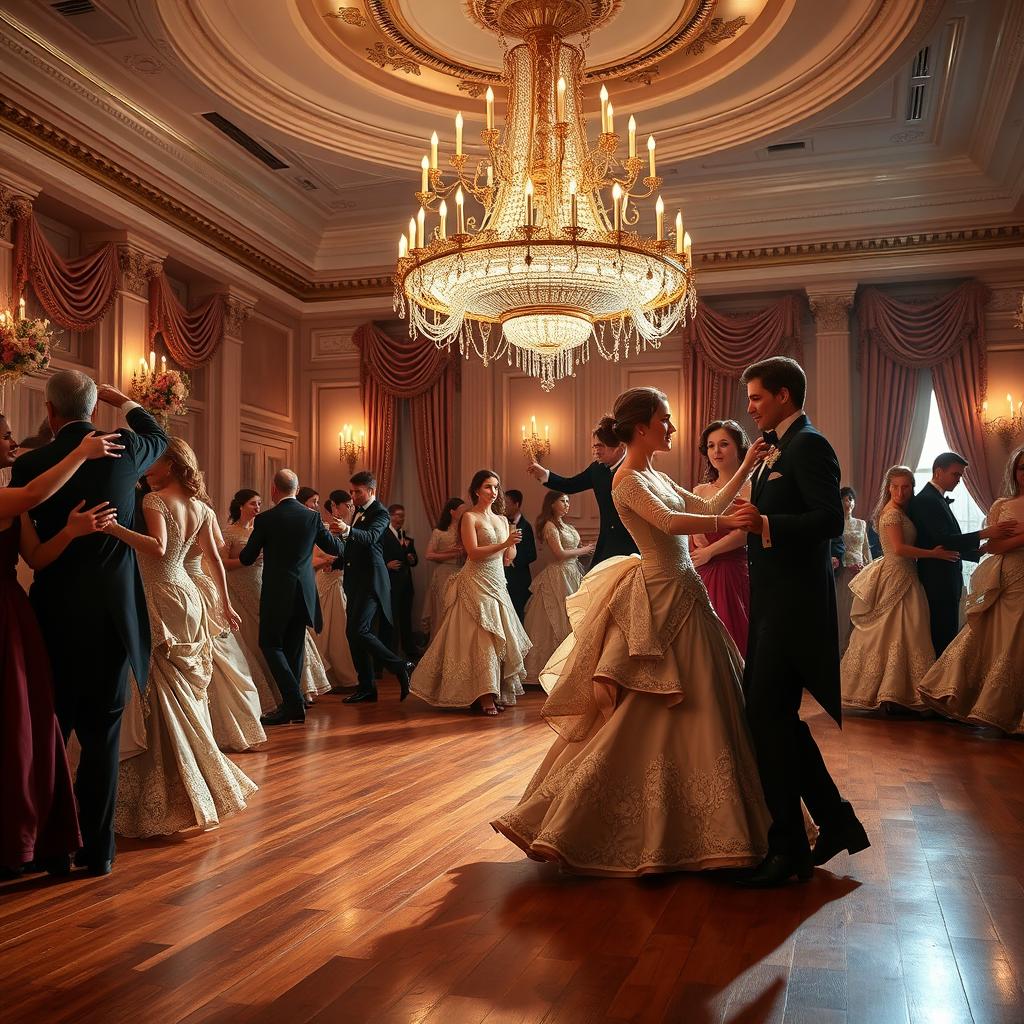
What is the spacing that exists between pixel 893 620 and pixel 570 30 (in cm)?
432

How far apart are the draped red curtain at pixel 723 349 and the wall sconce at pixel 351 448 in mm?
3430

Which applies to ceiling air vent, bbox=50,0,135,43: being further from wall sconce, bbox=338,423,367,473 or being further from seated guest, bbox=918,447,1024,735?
seated guest, bbox=918,447,1024,735

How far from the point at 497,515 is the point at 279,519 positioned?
1.57 m

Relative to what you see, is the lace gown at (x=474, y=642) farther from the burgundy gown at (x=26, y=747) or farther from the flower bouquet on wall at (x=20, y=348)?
the burgundy gown at (x=26, y=747)

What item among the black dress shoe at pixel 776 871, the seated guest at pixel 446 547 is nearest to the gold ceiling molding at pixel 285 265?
the seated guest at pixel 446 547

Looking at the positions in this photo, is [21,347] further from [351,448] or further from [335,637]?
[351,448]

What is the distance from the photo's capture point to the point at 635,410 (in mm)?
3490

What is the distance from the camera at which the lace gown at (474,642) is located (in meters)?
6.86

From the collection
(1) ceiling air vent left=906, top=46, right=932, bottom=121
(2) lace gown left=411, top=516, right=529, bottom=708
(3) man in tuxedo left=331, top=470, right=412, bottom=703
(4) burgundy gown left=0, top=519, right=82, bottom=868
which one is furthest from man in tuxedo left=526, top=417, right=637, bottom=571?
(1) ceiling air vent left=906, top=46, right=932, bottom=121

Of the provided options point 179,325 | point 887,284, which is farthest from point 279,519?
point 887,284

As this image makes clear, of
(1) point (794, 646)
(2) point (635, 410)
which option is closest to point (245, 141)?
(2) point (635, 410)

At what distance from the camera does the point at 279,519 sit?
6.51 meters

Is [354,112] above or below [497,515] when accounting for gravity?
above

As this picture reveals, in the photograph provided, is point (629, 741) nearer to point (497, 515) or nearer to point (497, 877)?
point (497, 877)
